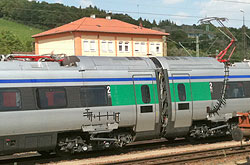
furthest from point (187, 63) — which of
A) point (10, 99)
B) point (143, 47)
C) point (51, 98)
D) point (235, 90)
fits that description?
point (143, 47)

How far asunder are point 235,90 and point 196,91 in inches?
86.8

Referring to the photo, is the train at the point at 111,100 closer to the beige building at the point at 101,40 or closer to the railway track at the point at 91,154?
the railway track at the point at 91,154

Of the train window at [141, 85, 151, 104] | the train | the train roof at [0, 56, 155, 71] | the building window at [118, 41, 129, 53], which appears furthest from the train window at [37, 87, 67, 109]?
the building window at [118, 41, 129, 53]

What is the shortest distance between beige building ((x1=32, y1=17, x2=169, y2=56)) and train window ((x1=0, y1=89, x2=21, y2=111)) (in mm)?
38504

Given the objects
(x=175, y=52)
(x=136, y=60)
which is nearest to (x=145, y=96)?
(x=136, y=60)

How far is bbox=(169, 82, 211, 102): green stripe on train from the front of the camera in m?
14.4

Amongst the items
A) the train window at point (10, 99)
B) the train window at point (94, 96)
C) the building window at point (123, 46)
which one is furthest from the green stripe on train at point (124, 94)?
the building window at point (123, 46)

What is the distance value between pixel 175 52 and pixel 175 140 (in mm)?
57039

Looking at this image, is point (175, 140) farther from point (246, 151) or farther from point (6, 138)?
point (6, 138)

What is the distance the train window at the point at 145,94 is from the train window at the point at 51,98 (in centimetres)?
303

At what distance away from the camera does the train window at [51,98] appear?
11.8 m

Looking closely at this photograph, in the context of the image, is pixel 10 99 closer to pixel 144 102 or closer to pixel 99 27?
pixel 144 102

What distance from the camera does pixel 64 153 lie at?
1304cm

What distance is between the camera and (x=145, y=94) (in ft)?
45.3
